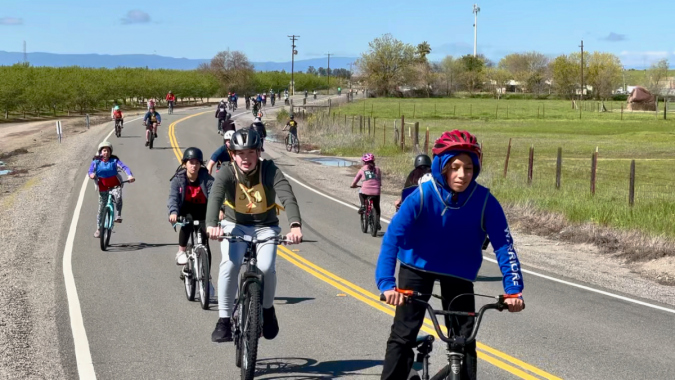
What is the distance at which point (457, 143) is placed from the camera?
4.92m

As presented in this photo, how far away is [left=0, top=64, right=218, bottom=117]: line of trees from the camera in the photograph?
81181 millimetres

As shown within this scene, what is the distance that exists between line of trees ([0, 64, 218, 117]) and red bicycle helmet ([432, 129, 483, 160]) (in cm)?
7854

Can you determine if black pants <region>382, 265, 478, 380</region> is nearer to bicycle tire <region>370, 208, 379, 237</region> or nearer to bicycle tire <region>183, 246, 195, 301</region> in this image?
bicycle tire <region>183, 246, 195, 301</region>

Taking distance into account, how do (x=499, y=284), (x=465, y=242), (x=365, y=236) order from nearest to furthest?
(x=465, y=242)
(x=499, y=284)
(x=365, y=236)

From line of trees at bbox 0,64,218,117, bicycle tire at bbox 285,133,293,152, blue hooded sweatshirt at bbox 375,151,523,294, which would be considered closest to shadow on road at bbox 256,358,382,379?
blue hooded sweatshirt at bbox 375,151,523,294

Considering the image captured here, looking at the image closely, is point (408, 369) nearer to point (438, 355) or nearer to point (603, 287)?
point (438, 355)

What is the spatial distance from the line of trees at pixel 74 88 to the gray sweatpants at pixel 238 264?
76.0 m

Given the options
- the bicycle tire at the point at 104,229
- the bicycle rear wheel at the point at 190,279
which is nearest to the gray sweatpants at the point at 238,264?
the bicycle rear wheel at the point at 190,279

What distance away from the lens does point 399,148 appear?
Answer: 125 feet

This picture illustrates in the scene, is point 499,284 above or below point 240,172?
below

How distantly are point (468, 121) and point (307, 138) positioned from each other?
3662 cm

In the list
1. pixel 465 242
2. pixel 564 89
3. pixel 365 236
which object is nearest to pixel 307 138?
pixel 365 236

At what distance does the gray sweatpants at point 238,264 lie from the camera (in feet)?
22.9

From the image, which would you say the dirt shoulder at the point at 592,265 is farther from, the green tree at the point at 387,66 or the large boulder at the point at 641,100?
the green tree at the point at 387,66
